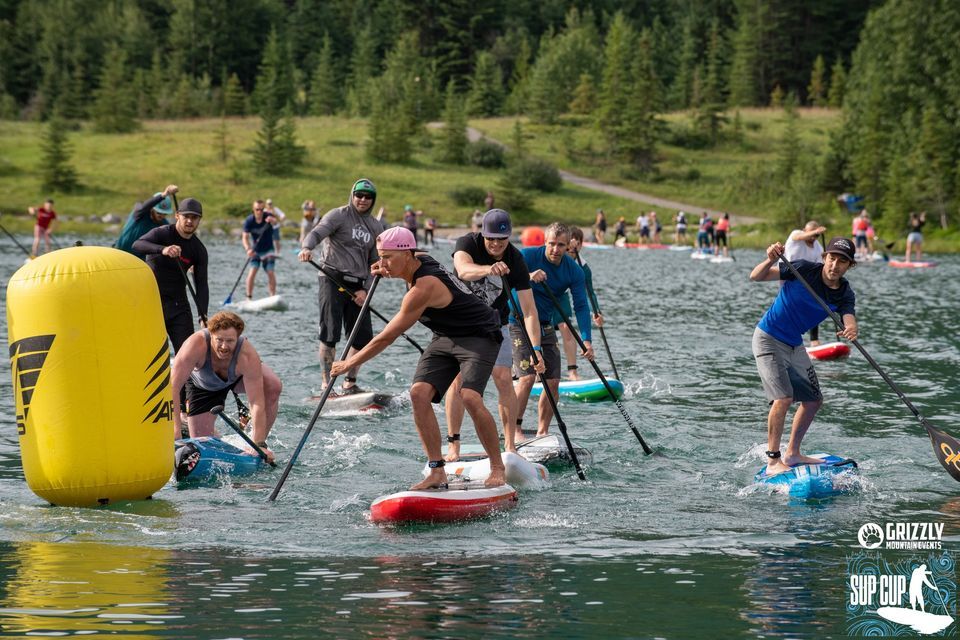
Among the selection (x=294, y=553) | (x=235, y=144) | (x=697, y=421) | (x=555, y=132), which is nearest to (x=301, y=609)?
(x=294, y=553)

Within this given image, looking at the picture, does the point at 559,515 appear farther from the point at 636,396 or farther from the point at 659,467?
the point at 636,396

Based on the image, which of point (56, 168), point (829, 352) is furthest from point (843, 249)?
point (56, 168)

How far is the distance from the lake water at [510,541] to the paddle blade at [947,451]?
0.17m

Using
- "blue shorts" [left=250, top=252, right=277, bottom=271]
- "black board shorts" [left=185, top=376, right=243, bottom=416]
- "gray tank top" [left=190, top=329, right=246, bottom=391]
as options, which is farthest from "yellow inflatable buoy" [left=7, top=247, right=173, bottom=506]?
"blue shorts" [left=250, top=252, right=277, bottom=271]

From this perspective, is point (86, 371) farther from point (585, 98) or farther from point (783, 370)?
point (585, 98)

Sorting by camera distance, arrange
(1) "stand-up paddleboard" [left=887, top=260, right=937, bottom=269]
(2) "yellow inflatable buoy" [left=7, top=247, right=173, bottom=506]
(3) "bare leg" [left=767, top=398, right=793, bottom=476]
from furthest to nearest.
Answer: (1) "stand-up paddleboard" [left=887, top=260, right=937, bottom=269] < (3) "bare leg" [left=767, top=398, right=793, bottom=476] < (2) "yellow inflatable buoy" [left=7, top=247, right=173, bottom=506]

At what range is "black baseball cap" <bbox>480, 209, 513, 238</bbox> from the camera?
1000cm

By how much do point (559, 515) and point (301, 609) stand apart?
295 centimetres

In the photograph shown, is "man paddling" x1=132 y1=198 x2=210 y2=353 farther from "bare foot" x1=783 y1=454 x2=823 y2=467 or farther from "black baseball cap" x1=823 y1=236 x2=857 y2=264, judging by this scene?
"black baseball cap" x1=823 y1=236 x2=857 y2=264

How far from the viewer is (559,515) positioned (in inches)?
359

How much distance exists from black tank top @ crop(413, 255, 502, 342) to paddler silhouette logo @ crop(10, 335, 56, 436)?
2644 mm

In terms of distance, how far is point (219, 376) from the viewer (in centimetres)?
1055

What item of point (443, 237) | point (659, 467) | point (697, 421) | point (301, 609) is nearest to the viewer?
point (301, 609)

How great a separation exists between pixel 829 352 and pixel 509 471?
9.98 metres
